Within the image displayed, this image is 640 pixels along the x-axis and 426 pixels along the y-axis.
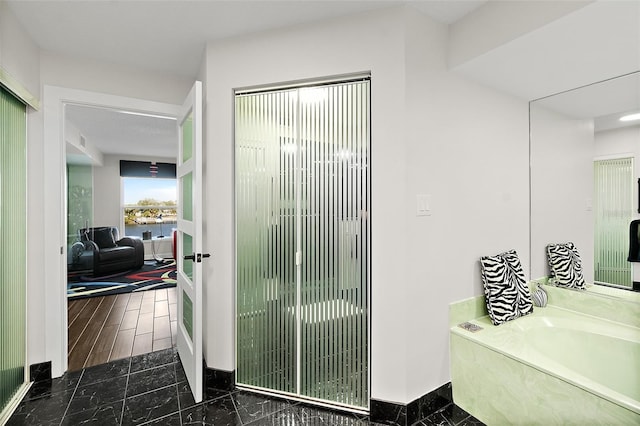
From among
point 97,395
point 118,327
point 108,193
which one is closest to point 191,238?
point 97,395

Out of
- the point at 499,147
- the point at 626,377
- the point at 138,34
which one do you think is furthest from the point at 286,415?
the point at 138,34

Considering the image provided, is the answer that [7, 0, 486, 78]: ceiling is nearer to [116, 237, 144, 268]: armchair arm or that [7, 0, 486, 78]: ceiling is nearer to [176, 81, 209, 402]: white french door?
[176, 81, 209, 402]: white french door

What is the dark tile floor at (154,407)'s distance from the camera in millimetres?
1826

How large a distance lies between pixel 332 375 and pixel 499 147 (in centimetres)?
199

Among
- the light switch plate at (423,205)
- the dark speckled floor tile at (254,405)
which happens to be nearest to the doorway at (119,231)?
the dark speckled floor tile at (254,405)

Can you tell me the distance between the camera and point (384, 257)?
1.80 m

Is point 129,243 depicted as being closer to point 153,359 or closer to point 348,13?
point 153,359

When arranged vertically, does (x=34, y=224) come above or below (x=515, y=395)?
above

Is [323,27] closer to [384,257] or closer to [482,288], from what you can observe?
[384,257]

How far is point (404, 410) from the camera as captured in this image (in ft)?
5.80

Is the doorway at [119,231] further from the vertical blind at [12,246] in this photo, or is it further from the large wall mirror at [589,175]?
the large wall mirror at [589,175]

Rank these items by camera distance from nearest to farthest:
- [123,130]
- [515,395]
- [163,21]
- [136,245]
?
[515,395] < [163,21] < [123,130] < [136,245]

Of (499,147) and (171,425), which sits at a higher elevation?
(499,147)

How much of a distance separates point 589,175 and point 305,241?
1991mm
